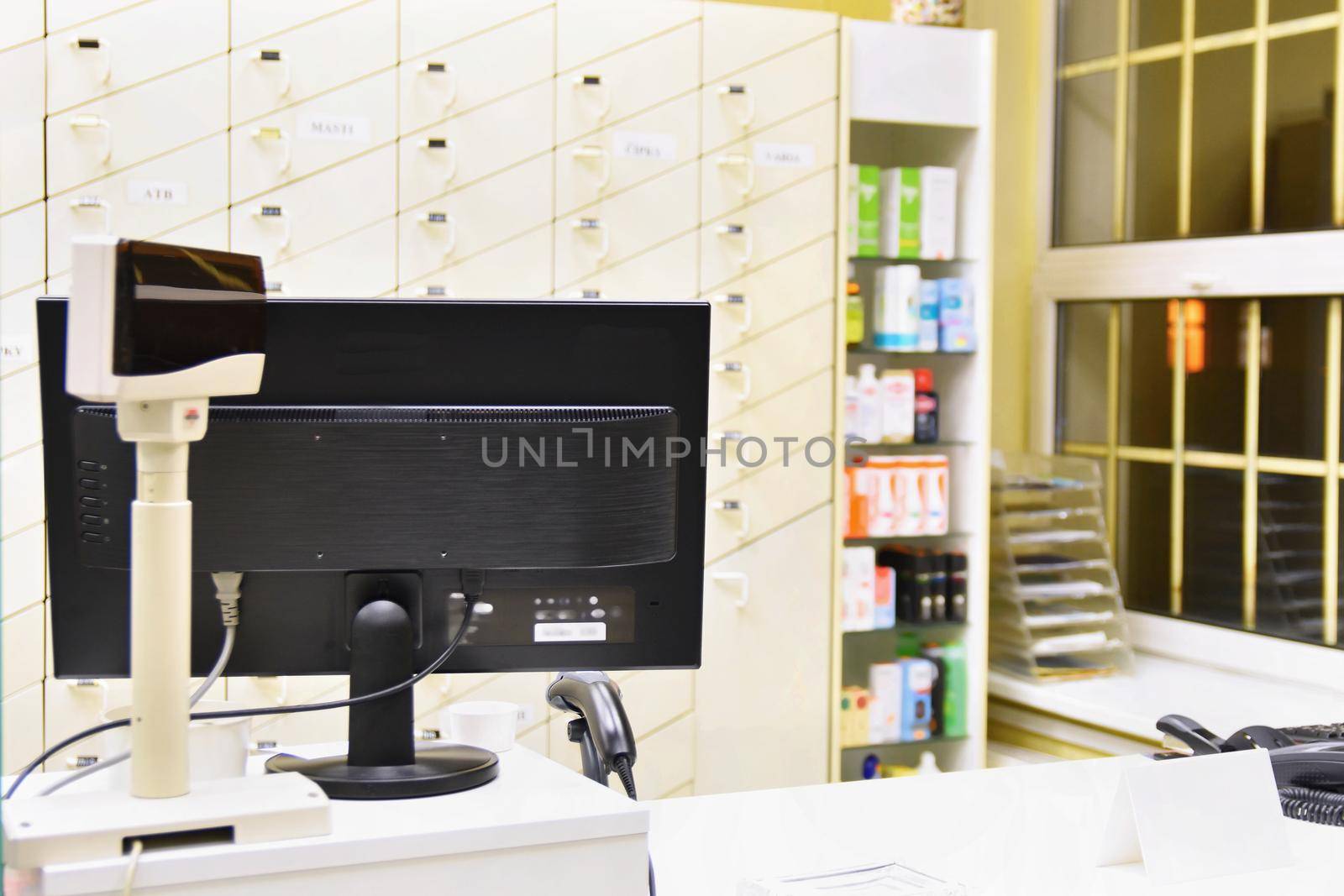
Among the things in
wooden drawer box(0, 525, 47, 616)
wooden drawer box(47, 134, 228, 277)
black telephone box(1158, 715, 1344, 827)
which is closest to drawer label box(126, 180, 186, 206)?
wooden drawer box(47, 134, 228, 277)

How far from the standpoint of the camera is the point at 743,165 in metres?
3.21

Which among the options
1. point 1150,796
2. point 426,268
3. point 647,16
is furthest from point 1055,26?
point 1150,796

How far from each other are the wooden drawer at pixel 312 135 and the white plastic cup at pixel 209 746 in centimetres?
199

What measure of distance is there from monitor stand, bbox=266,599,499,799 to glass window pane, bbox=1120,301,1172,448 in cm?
298

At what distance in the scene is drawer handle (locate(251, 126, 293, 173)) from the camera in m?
2.85

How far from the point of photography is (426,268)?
9.80 feet

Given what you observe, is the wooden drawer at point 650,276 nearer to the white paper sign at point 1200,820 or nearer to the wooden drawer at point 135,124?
the wooden drawer at point 135,124

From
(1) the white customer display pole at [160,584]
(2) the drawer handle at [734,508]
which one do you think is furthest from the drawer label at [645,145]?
(1) the white customer display pole at [160,584]

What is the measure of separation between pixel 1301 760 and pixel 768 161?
2061 mm

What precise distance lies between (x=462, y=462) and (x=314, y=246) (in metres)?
1.93

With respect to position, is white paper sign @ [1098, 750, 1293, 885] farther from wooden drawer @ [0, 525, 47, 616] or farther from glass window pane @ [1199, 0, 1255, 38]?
glass window pane @ [1199, 0, 1255, 38]

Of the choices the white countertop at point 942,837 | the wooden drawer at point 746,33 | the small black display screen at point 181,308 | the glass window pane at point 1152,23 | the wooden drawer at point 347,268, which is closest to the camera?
the small black display screen at point 181,308

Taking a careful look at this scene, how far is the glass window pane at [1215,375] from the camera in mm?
3438

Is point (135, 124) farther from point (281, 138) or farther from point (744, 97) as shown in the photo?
point (744, 97)
